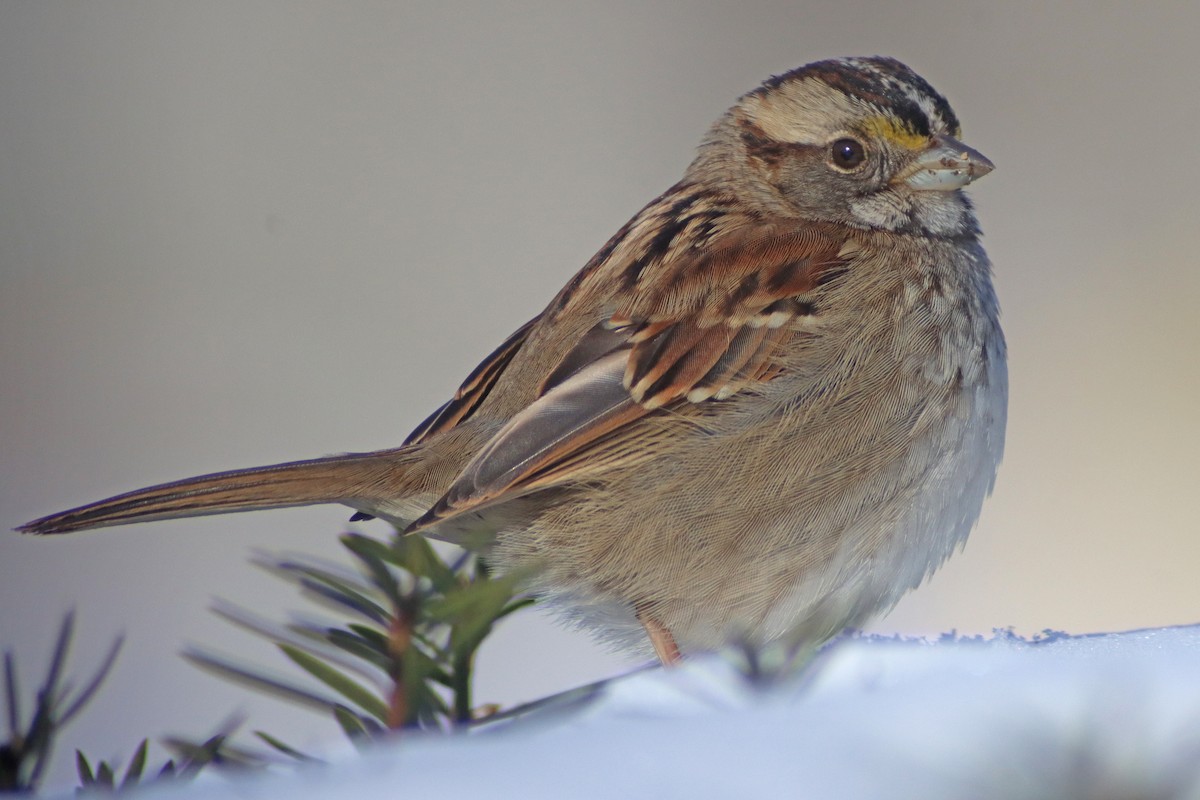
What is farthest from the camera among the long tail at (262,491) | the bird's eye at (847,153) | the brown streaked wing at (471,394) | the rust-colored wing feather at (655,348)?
the bird's eye at (847,153)

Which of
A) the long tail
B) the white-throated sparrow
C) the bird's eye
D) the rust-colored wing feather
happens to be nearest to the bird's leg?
the white-throated sparrow

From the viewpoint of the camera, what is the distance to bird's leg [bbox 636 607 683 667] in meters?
1.49

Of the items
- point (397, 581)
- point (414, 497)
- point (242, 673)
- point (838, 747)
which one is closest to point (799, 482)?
point (414, 497)

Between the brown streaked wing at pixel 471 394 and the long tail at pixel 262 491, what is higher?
the brown streaked wing at pixel 471 394

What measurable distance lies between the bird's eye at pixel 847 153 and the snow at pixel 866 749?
137cm

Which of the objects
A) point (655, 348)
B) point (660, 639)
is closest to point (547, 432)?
point (655, 348)

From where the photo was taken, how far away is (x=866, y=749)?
39 centimetres

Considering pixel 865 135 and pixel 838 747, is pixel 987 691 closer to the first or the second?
pixel 838 747

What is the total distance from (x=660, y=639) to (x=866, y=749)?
44.4 inches

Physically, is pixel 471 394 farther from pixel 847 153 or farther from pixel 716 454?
pixel 847 153

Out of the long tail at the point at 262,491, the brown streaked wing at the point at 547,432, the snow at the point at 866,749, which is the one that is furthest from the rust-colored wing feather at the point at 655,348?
the snow at the point at 866,749

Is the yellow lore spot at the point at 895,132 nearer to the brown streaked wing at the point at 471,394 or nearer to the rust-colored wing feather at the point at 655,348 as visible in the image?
the rust-colored wing feather at the point at 655,348

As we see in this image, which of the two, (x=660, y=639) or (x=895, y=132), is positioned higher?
(x=895, y=132)

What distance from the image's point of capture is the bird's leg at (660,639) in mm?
1490
